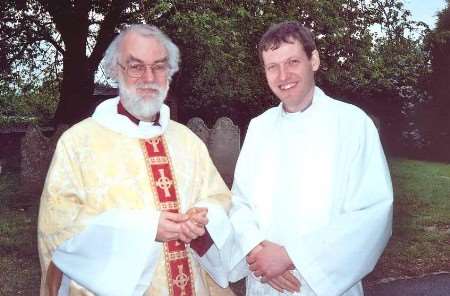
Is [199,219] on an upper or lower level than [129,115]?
lower

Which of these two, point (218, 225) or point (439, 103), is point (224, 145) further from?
point (439, 103)

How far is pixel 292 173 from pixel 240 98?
1313 cm

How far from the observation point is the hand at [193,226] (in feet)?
10.5

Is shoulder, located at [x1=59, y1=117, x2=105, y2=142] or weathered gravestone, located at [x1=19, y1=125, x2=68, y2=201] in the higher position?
shoulder, located at [x1=59, y1=117, x2=105, y2=142]

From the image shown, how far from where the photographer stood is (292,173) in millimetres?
3469

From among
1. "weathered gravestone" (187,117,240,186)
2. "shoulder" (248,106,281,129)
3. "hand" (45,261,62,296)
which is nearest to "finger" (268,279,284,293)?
"shoulder" (248,106,281,129)

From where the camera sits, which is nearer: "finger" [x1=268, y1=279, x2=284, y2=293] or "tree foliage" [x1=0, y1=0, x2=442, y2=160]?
"finger" [x1=268, y1=279, x2=284, y2=293]

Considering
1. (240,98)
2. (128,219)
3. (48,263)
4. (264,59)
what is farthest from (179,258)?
(240,98)

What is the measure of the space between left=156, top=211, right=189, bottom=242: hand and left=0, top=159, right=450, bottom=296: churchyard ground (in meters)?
4.13

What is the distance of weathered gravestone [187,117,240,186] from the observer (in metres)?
13.0

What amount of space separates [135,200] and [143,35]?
1.06 metres

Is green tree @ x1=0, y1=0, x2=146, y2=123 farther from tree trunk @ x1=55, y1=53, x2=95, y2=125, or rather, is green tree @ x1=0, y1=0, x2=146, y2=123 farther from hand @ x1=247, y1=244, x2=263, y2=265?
hand @ x1=247, y1=244, x2=263, y2=265

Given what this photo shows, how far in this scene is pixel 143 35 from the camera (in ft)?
11.7

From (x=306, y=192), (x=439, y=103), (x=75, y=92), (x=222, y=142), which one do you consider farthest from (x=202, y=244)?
(x=439, y=103)
